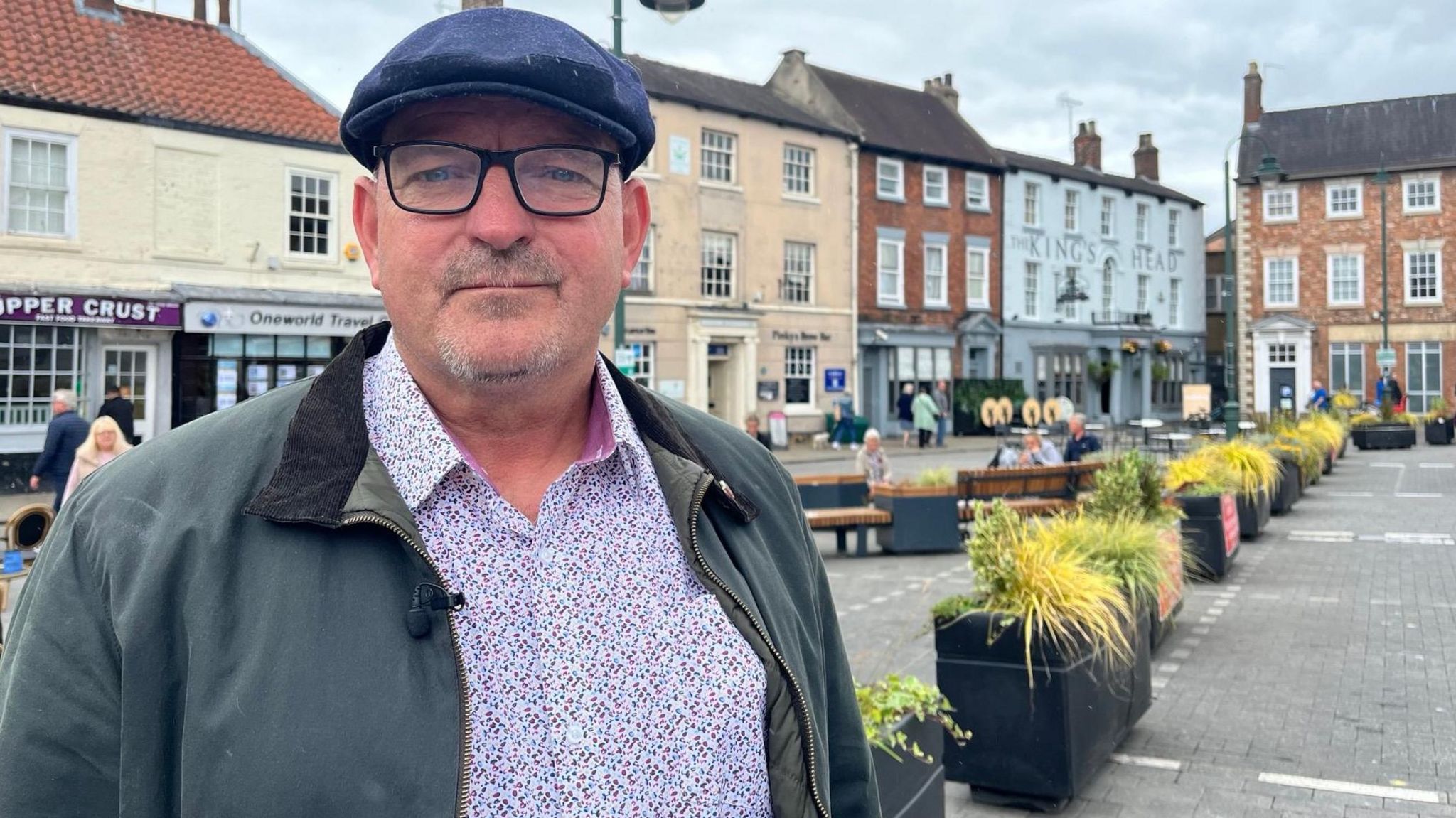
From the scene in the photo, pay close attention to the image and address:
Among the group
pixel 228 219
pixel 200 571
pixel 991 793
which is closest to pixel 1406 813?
pixel 991 793

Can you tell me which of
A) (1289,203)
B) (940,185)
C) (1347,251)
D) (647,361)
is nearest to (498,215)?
(647,361)

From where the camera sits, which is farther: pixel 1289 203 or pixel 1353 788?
pixel 1289 203

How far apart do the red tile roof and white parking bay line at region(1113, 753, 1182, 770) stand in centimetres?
1884

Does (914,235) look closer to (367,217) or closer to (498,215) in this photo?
(367,217)

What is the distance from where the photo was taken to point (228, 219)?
20.0 m

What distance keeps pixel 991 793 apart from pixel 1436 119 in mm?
48279

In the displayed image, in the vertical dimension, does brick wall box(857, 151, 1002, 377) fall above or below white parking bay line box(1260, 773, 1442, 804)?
above

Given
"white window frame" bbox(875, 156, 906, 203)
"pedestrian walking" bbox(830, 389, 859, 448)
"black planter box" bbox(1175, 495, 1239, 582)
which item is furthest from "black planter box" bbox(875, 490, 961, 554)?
"white window frame" bbox(875, 156, 906, 203)

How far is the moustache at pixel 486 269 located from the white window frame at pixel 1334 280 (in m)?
48.6

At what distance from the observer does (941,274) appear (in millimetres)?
35094

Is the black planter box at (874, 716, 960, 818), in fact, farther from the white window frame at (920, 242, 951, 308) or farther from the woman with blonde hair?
the white window frame at (920, 242, 951, 308)

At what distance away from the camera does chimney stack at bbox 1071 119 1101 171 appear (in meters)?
43.6

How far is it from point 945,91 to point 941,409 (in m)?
13.0

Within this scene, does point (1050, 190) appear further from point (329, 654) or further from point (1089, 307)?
point (329, 654)
